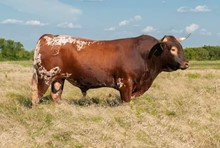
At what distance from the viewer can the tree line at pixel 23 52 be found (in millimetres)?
75375

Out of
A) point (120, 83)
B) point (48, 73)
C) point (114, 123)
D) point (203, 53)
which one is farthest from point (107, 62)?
point (203, 53)

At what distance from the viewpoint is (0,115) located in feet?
27.5

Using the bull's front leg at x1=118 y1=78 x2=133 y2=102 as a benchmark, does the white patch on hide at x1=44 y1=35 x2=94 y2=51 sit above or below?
above

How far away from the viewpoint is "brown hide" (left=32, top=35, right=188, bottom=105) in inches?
396

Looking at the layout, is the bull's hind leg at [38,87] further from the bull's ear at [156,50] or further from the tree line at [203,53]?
the tree line at [203,53]

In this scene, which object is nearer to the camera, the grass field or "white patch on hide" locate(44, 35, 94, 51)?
the grass field

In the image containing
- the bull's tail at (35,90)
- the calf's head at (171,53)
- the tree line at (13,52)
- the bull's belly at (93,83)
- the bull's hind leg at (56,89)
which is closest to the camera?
the bull's belly at (93,83)

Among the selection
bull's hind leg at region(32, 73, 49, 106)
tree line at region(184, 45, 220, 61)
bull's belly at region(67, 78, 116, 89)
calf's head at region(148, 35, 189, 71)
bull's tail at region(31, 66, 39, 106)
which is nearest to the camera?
bull's belly at region(67, 78, 116, 89)

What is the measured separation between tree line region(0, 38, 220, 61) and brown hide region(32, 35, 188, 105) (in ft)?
213

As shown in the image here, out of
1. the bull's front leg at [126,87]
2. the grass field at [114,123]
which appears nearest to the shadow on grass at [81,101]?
the grass field at [114,123]

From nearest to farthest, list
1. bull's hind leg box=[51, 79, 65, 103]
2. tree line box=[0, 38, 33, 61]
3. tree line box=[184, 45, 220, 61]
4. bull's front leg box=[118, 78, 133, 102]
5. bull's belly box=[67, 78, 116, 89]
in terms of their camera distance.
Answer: bull's front leg box=[118, 78, 133, 102] → bull's belly box=[67, 78, 116, 89] → bull's hind leg box=[51, 79, 65, 103] → tree line box=[184, 45, 220, 61] → tree line box=[0, 38, 33, 61]

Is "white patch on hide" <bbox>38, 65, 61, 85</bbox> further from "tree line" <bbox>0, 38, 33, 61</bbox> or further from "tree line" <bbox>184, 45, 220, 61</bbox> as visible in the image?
"tree line" <bbox>0, 38, 33, 61</bbox>

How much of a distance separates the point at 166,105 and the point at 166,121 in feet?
5.62

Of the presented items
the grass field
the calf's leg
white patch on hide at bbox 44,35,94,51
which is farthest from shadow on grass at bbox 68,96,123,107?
white patch on hide at bbox 44,35,94,51
